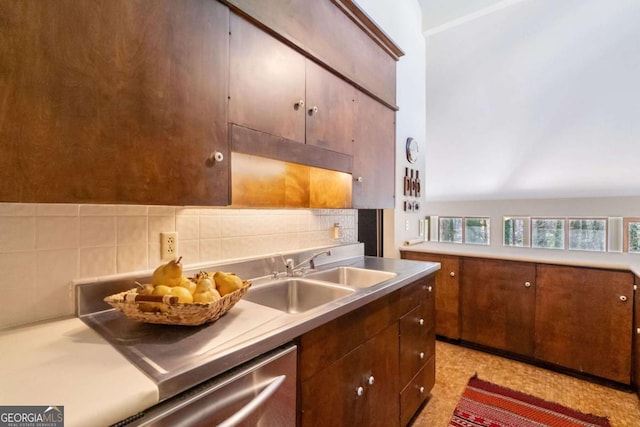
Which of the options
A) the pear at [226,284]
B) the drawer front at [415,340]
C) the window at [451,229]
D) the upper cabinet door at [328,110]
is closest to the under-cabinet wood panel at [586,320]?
the drawer front at [415,340]

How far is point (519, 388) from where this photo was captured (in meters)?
2.16

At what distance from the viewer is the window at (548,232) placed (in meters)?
4.75

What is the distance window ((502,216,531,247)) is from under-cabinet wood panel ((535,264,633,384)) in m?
3.03

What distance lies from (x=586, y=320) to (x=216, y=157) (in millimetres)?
2772

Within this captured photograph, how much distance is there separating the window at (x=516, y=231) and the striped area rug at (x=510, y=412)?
3.61 meters

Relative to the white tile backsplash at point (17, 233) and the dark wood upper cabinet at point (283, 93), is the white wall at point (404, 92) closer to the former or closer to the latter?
the dark wood upper cabinet at point (283, 93)

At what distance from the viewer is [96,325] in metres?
0.94

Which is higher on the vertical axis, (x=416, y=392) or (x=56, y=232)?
(x=56, y=232)

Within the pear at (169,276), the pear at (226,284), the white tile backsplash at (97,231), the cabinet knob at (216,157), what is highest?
the cabinet knob at (216,157)

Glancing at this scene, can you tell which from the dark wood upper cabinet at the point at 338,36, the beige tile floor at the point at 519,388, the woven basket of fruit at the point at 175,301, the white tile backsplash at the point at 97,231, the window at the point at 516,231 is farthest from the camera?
the window at the point at 516,231

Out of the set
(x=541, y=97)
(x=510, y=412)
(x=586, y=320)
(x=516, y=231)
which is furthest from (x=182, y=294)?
(x=516, y=231)

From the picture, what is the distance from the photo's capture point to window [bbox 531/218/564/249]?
475 centimetres

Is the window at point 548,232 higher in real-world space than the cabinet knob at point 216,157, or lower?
lower

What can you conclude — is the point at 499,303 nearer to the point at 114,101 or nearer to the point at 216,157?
the point at 216,157
